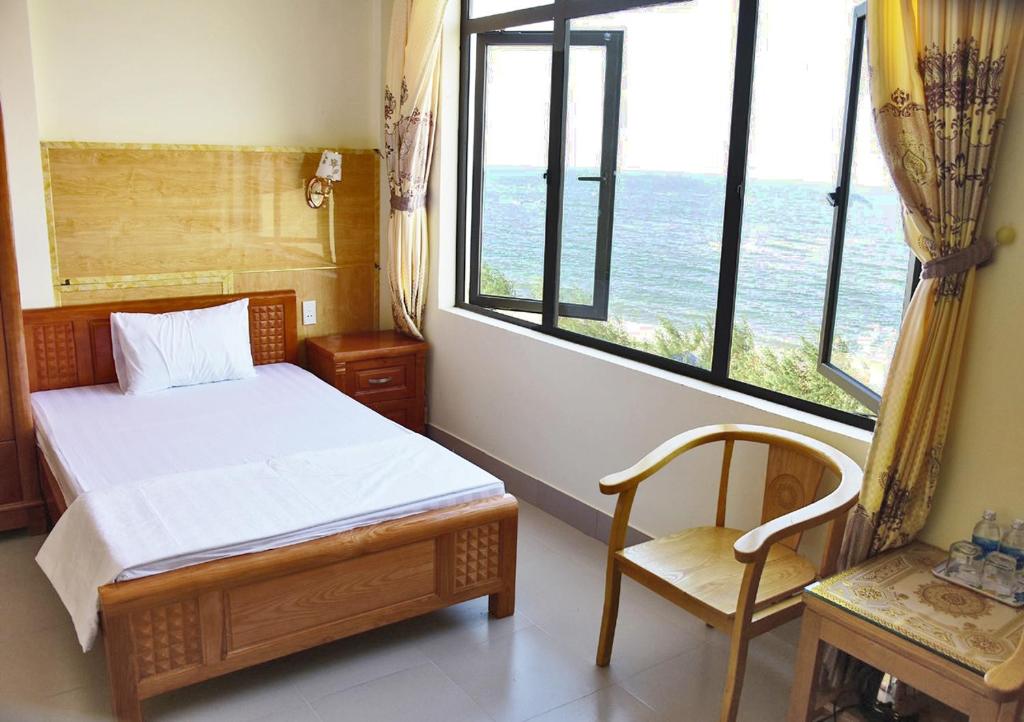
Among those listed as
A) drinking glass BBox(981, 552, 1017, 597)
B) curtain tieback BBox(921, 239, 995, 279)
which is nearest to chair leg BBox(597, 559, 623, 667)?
drinking glass BBox(981, 552, 1017, 597)

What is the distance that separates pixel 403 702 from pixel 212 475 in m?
0.95

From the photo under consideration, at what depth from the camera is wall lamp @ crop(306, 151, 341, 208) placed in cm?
415

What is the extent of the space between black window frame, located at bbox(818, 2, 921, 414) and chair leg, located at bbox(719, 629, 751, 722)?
705 millimetres

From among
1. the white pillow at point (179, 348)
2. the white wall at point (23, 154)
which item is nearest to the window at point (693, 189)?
the white pillow at point (179, 348)

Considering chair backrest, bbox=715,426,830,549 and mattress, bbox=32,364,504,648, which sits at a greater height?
chair backrest, bbox=715,426,830,549

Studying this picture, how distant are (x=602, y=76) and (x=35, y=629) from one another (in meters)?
2.75

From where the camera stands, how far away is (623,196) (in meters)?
3.41

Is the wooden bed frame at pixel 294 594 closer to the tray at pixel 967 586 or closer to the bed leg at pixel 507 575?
the bed leg at pixel 507 575

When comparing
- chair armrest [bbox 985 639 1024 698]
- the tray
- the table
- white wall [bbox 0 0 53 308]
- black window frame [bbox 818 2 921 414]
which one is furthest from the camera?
white wall [bbox 0 0 53 308]

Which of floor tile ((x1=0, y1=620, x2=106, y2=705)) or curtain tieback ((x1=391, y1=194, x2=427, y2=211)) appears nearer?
floor tile ((x1=0, y1=620, x2=106, y2=705))

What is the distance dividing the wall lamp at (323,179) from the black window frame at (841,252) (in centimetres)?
238

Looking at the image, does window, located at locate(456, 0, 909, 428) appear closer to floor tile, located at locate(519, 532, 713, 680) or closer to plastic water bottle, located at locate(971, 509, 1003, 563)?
plastic water bottle, located at locate(971, 509, 1003, 563)

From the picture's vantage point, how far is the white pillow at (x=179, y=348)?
12.0ft

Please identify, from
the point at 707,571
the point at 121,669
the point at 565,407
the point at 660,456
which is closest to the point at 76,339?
the point at 121,669
